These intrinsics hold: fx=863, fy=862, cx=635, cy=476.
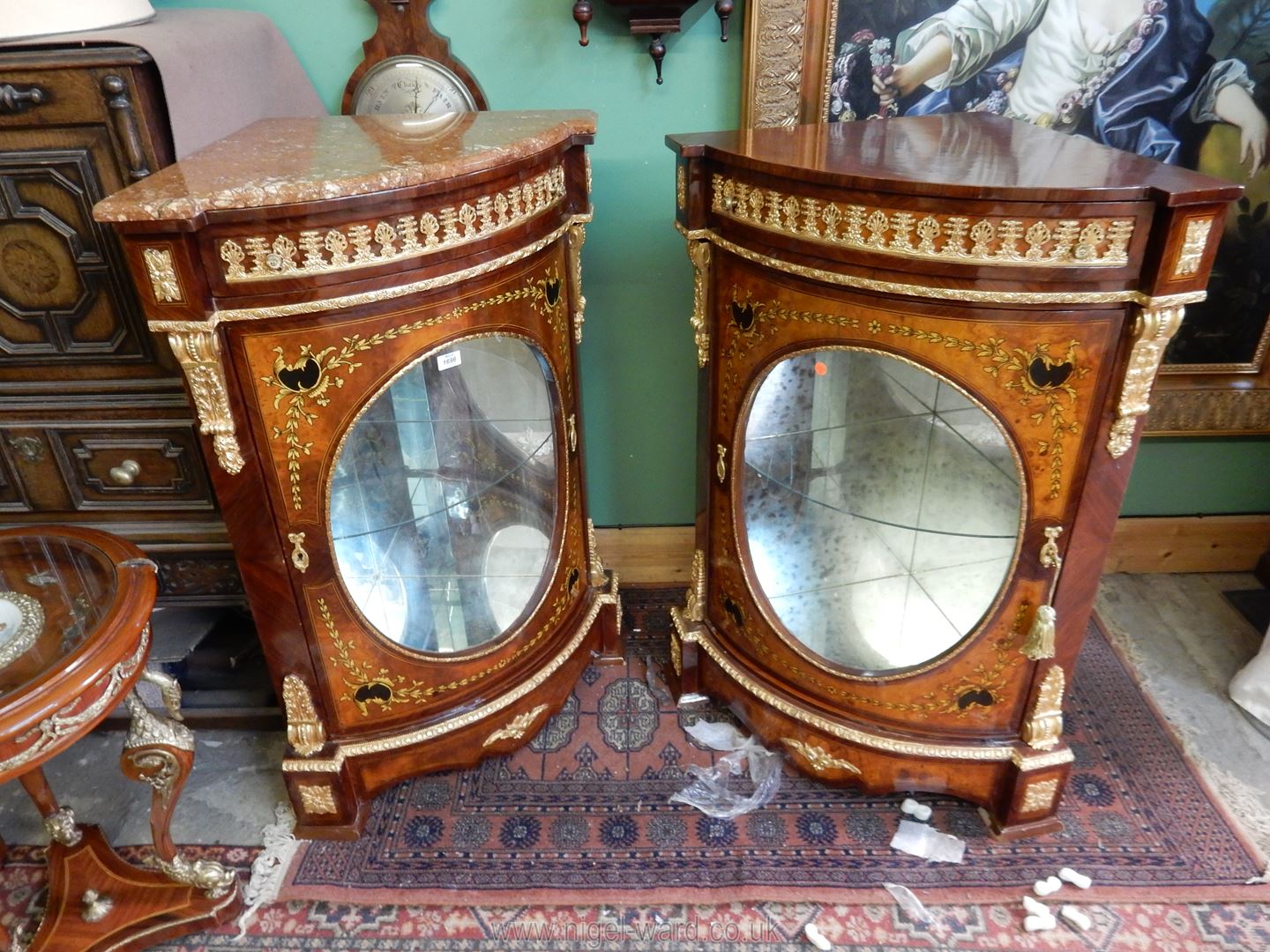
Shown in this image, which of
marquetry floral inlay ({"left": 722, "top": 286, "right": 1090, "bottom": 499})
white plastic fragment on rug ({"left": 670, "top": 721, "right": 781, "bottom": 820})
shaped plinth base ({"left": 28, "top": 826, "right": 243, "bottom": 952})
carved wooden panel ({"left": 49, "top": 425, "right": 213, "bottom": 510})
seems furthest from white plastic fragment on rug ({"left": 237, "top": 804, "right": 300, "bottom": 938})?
marquetry floral inlay ({"left": 722, "top": 286, "right": 1090, "bottom": 499})

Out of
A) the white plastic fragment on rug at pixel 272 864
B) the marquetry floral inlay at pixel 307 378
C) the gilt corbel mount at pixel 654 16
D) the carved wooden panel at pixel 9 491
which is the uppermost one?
the gilt corbel mount at pixel 654 16

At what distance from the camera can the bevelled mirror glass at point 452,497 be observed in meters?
1.41

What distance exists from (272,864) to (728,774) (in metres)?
0.86

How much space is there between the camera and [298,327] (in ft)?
3.93

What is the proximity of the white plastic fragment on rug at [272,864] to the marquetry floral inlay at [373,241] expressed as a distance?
1047mm

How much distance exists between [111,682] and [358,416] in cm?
48

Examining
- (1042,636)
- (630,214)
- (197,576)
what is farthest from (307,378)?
(1042,636)

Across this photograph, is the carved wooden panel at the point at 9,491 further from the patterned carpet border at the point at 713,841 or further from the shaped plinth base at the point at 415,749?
the patterned carpet border at the point at 713,841

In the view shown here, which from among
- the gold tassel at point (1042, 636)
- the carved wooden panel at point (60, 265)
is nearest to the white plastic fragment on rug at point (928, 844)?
the gold tassel at point (1042, 636)

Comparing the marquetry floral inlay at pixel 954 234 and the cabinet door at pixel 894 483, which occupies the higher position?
the marquetry floral inlay at pixel 954 234

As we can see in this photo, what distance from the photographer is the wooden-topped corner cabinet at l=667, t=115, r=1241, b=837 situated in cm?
113

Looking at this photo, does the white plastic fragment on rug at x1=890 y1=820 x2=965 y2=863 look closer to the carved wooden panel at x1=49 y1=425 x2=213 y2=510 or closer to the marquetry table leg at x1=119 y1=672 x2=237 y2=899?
the marquetry table leg at x1=119 y1=672 x2=237 y2=899

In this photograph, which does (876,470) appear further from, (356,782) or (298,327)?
(356,782)

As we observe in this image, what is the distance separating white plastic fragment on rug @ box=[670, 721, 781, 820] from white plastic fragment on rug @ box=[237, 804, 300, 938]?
0.71 meters
